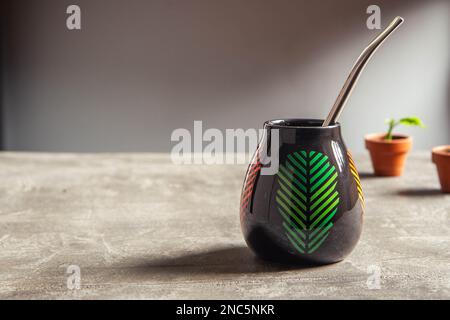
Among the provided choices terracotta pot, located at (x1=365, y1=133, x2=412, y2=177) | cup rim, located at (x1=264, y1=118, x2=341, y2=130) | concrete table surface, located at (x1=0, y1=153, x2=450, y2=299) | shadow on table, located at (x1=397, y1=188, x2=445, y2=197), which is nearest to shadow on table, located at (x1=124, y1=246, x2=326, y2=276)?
concrete table surface, located at (x1=0, y1=153, x2=450, y2=299)

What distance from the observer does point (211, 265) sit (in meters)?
0.79

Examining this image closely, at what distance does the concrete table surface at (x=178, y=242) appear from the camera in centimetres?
70

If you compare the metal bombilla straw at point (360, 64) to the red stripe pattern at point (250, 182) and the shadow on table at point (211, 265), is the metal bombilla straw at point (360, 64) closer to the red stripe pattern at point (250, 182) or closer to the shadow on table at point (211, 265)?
the red stripe pattern at point (250, 182)

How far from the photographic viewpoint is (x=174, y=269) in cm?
77

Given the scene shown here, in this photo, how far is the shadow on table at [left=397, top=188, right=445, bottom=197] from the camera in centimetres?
126

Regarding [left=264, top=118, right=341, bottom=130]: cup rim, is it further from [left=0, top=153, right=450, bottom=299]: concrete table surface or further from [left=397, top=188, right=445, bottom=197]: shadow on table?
[left=397, top=188, right=445, bottom=197]: shadow on table

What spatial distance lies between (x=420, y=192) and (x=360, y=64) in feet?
2.18

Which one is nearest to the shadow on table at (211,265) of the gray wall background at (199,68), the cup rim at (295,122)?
the cup rim at (295,122)

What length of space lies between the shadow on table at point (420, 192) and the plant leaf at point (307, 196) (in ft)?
1.93

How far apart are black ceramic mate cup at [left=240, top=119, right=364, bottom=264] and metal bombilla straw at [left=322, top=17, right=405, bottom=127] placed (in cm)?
2

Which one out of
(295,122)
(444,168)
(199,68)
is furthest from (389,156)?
(199,68)

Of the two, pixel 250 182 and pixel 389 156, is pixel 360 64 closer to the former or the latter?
pixel 250 182
